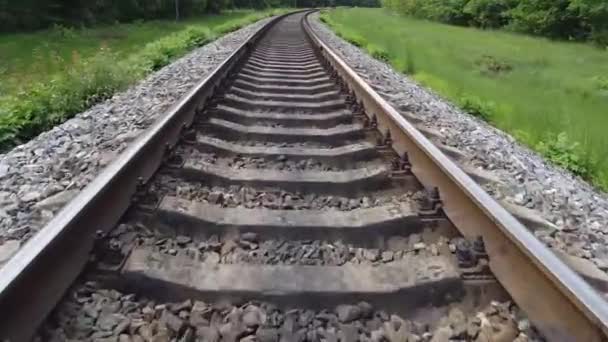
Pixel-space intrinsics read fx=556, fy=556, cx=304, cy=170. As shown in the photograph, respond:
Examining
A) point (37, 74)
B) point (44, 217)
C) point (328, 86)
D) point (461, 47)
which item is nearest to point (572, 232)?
point (44, 217)

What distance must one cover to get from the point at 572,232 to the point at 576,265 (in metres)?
0.52

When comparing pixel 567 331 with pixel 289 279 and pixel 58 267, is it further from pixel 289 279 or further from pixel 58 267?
pixel 58 267

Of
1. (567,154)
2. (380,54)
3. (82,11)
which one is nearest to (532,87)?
(380,54)

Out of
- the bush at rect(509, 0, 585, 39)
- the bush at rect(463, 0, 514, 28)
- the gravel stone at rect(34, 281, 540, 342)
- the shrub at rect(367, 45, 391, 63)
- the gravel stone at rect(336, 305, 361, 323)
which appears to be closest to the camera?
the gravel stone at rect(34, 281, 540, 342)

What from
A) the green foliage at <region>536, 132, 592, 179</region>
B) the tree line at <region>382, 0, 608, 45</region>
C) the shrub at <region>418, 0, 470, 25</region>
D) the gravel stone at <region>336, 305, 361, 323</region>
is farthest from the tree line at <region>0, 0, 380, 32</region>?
the gravel stone at <region>336, 305, 361, 323</region>

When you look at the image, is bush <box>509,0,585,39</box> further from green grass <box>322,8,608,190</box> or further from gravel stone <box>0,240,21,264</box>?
gravel stone <box>0,240,21,264</box>

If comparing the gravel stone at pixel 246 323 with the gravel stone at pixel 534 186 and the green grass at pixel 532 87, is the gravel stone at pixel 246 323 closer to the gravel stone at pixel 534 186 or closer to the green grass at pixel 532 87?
the gravel stone at pixel 534 186

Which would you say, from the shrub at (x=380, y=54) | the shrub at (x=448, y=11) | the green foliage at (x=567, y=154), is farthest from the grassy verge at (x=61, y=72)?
the shrub at (x=448, y=11)

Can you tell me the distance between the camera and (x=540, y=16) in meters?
22.6

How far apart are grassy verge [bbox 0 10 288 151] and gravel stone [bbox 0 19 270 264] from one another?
0.59m

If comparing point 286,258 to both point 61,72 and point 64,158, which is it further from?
point 61,72

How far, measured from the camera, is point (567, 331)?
1.80m

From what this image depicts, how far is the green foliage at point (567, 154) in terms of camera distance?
5.16 metres

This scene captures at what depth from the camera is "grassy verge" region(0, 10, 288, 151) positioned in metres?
5.45
